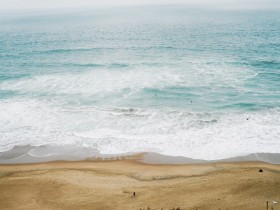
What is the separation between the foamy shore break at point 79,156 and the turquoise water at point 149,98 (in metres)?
0.67

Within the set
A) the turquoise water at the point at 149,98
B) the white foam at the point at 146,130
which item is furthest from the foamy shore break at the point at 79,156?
the turquoise water at the point at 149,98

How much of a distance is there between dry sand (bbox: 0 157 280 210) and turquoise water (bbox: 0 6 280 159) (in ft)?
7.91

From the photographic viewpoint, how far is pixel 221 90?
3447cm

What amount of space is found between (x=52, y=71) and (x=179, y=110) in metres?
22.7

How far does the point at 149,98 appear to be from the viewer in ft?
109

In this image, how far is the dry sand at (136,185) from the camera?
1645cm

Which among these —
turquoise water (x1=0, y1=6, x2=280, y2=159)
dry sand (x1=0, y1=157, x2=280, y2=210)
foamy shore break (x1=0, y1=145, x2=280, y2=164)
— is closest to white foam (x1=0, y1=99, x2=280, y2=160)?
turquoise water (x1=0, y1=6, x2=280, y2=159)

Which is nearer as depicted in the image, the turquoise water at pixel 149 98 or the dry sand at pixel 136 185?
the dry sand at pixel 136 185

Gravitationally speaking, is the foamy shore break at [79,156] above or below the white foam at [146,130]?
below

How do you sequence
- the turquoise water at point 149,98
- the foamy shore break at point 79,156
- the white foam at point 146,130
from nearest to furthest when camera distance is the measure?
the foamy shore break at point 79,156 < the white foam at point 146,130 < the turquoise water at point 149,98

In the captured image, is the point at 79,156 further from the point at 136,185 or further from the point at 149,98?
the point at 149,98

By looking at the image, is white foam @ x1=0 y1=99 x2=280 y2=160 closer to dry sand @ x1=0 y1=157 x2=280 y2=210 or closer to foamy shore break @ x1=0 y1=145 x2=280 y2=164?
foamy shore break @ x1=0 y1=145 x2=280 y2=164

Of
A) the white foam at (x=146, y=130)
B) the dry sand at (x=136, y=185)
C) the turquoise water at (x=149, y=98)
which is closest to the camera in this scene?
the dry sand at (x=136, y=185)

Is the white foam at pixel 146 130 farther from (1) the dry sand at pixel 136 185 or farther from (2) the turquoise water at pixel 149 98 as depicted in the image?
(1) the dry sand at pixel 136 185
